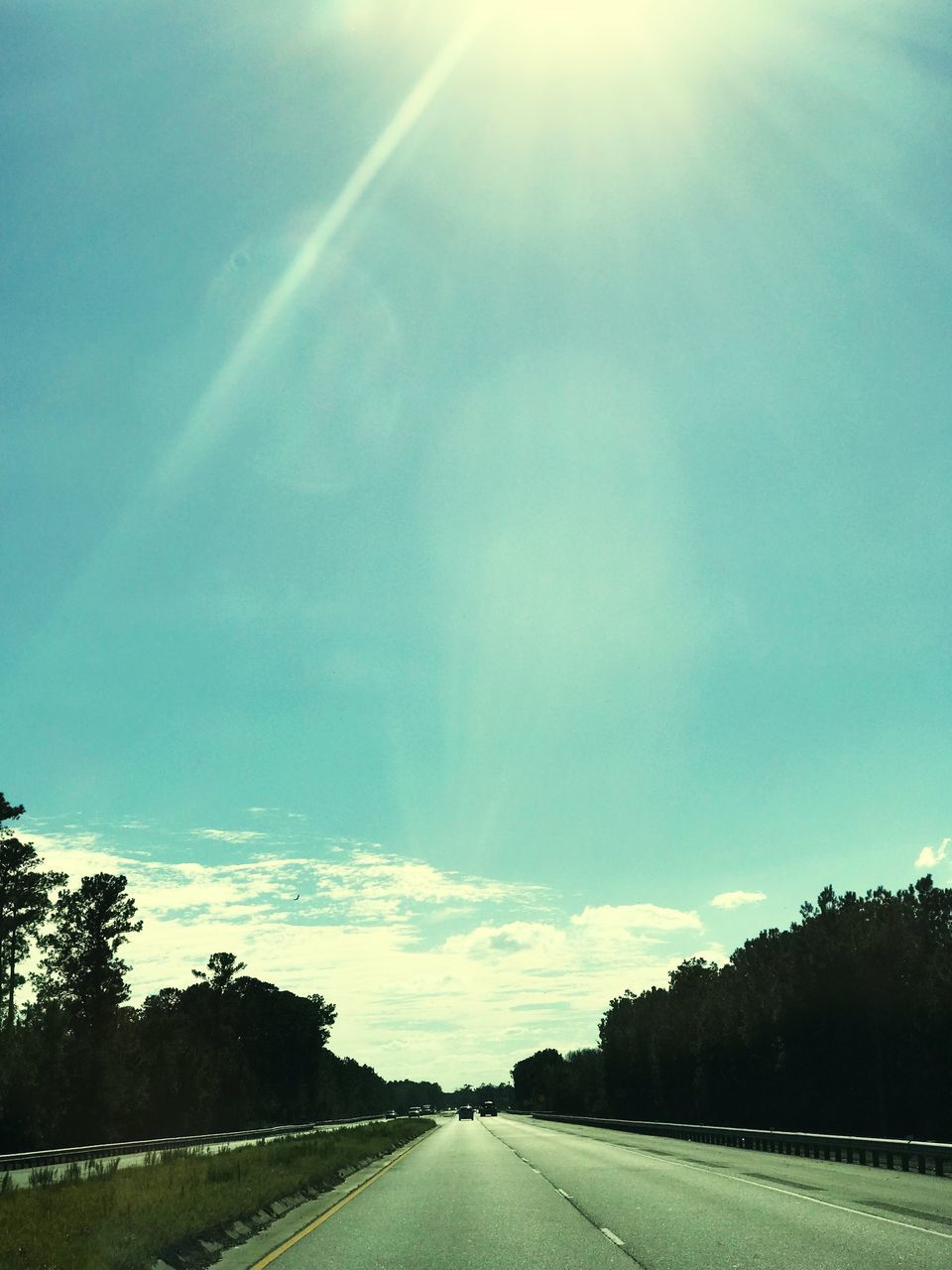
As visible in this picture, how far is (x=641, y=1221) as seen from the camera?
58.1ft

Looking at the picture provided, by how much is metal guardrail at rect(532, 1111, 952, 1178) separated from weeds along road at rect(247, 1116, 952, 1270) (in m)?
1.10

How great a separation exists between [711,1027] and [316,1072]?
70.5m

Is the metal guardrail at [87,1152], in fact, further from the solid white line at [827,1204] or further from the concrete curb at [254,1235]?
the solid white line at [827,1204]

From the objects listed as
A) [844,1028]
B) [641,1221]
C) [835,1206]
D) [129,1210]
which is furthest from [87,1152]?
[129,1210]

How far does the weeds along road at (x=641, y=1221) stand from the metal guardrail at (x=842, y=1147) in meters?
1.10

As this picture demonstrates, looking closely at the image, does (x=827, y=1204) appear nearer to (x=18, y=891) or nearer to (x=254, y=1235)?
(x=254, y=1235)

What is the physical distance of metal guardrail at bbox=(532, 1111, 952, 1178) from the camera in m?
30.8

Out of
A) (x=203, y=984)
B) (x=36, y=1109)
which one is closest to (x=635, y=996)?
(x=203, y=984)

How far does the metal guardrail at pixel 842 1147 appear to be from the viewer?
3083cm

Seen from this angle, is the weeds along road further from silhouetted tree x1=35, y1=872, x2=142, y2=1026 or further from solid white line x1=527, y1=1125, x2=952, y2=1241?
silhouetted tree x1=35, y1=872, x2=142, y2=1026

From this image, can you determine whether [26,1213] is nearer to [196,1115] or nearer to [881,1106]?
[881,1106]

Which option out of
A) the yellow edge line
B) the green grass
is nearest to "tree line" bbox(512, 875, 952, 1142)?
the yellow edge line

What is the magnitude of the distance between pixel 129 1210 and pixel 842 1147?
30081 mm

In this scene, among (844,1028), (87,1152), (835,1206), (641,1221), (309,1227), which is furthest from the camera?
(844,1028)
